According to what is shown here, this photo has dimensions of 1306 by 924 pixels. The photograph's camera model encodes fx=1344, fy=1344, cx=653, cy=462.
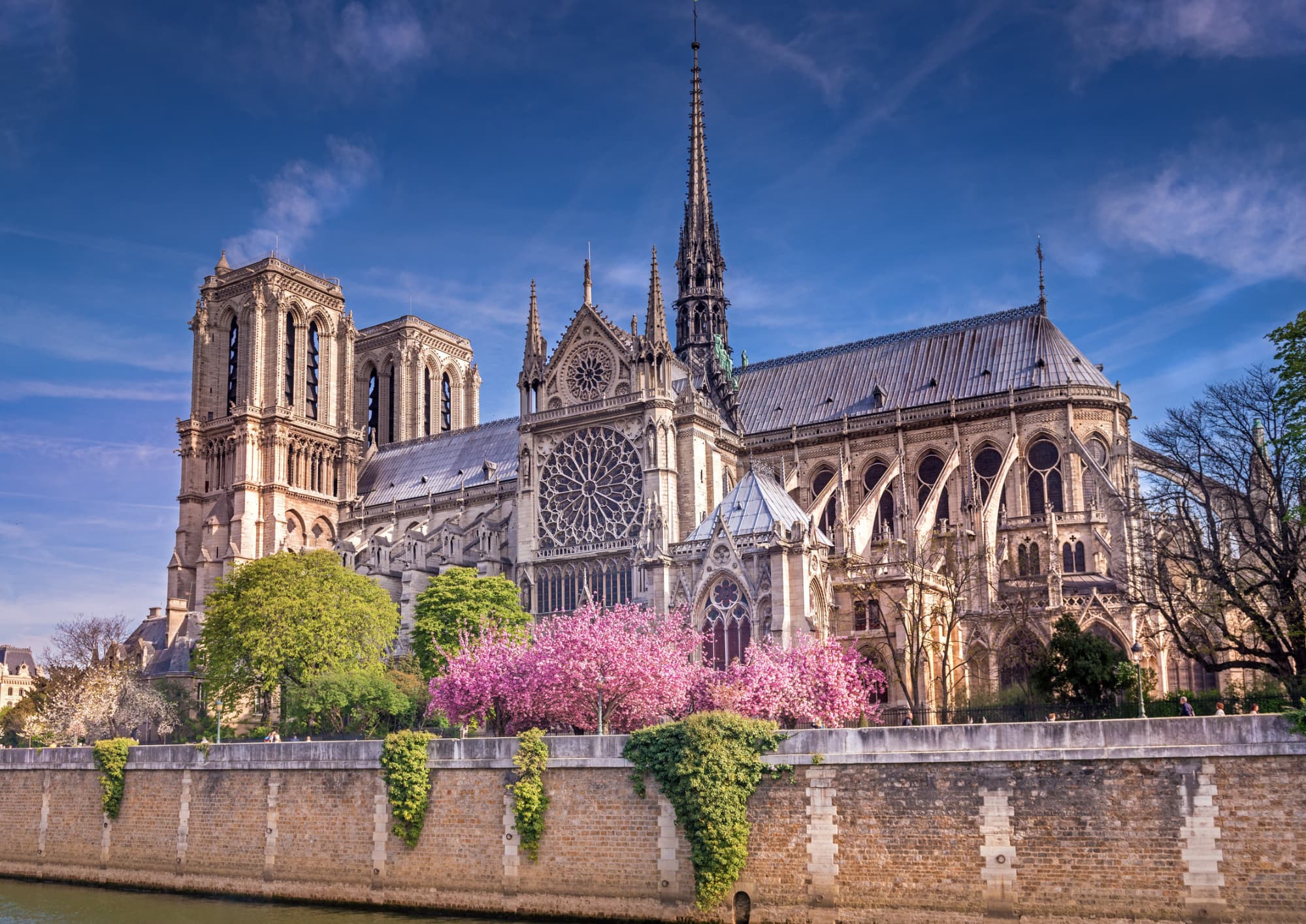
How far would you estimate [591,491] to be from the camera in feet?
197

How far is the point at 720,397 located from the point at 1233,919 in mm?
45083

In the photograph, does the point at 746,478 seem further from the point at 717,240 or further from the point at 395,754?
the point at 717,240

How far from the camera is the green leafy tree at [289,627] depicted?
170 ft

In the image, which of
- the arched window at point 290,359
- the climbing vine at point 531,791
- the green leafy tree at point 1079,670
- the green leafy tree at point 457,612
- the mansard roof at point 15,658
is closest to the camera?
the climbing vine at point 531,791

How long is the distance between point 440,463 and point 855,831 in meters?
54.6

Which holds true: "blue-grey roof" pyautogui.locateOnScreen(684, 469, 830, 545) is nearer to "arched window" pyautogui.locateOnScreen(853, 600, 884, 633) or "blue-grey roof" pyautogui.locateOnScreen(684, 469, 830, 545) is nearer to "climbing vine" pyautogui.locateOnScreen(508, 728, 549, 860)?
"arched window" pyautogui.locateOnScreen(853, 600, 884, 633)

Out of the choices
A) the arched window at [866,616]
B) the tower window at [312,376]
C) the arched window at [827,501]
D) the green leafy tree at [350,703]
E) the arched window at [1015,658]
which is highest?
the tower window at [312,376]

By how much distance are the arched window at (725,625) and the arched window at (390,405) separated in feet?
163

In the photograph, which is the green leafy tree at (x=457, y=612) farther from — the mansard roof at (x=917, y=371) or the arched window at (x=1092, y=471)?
the arched window at (x=1092, y=471)

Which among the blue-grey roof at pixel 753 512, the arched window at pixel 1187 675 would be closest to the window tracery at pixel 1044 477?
the arched window at pixel 1187 675

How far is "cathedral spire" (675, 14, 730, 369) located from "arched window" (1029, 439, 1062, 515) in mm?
19009

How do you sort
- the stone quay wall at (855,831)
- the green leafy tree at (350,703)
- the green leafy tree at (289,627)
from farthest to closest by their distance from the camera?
the green leafy tree at (289,627) < the green leafy tree at (350,703) < the stone quay wall at (855,831)

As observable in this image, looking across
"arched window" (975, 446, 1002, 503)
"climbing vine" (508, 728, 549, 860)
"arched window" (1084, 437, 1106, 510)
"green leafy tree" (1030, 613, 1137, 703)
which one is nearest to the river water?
"climbing vine" (508, 728, 549, 860)

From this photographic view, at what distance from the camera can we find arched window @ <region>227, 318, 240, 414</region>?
81.0 meters
